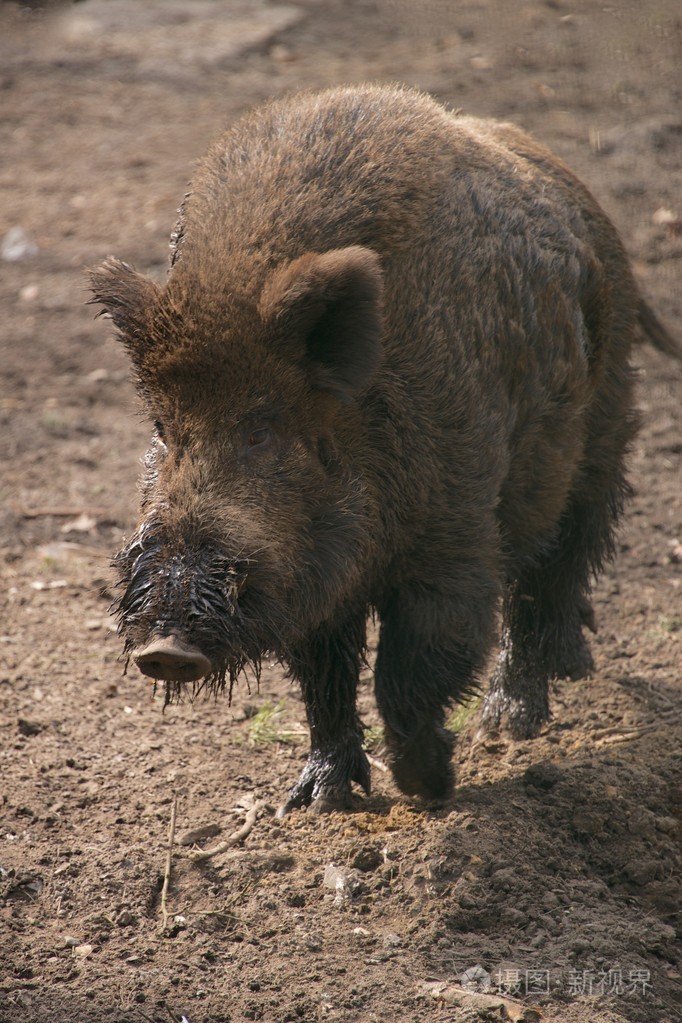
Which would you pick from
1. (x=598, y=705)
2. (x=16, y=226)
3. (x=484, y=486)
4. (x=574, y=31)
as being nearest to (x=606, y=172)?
(x=574, y=31)

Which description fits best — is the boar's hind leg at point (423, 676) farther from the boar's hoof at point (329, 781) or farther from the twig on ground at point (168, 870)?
the twig on ground at point (168, 870)

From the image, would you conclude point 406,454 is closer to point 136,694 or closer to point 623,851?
point 623,851

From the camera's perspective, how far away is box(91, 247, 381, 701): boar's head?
3367 mm

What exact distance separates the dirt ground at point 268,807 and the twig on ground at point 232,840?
0.08 feet

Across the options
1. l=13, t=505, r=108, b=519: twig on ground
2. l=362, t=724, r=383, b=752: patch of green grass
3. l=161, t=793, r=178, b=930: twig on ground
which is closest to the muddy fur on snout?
l=161, t=793, r=178, b=930: twig on ground

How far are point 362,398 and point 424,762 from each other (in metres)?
1.27

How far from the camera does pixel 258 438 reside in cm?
365

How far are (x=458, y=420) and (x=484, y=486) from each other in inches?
A: 9.9

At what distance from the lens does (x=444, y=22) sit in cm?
1313

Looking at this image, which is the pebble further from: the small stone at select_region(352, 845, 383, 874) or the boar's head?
the small stone at select_region(352, 845, 383, 874)

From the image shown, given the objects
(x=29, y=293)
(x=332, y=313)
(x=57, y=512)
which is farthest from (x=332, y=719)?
(x=29, y=293)

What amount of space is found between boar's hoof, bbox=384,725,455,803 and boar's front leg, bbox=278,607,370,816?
0.28m

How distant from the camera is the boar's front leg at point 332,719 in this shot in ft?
14.5
